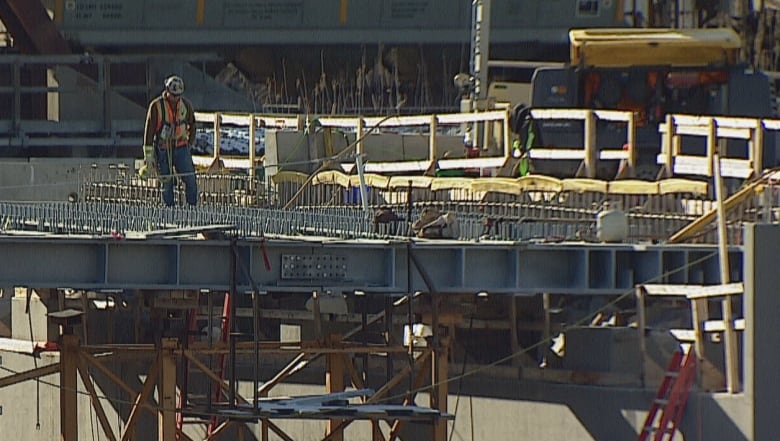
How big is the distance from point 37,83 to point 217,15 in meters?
4.73

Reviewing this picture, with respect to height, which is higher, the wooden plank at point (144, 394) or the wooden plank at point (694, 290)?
the wooden plank at point (694, 290)

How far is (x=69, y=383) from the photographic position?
97.0ft

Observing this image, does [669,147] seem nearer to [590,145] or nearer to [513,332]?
[590,145]

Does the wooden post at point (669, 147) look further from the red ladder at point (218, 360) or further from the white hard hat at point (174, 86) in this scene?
the white hard hat at point (174, 86)

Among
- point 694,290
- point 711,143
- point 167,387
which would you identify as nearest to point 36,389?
point 167,387

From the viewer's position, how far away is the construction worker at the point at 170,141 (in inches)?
1184

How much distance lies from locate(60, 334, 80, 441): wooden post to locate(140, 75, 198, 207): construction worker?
259 cm

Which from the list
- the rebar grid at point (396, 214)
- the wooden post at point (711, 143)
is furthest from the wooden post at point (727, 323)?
the wooden post at point (711, 143)

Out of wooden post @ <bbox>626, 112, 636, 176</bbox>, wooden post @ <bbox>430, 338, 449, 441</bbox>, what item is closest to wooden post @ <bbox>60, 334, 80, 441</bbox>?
wooden post @ <bbox>430, 338, 449, 441</bbox>

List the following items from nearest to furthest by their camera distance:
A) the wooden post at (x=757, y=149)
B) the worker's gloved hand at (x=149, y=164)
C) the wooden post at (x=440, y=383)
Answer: the wooden post at (x=440, y=383)
the worker's gloved hand at (x=149, y=164)
the wooden post at (x=757, y=149)

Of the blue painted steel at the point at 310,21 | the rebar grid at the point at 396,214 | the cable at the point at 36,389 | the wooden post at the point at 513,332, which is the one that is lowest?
the cable at the point at 36,389

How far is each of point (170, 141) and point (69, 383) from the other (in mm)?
3634

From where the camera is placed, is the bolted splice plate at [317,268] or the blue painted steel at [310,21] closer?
the bolted splice plate at [317,268]

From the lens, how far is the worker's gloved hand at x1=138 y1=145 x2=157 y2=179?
30000 mm
